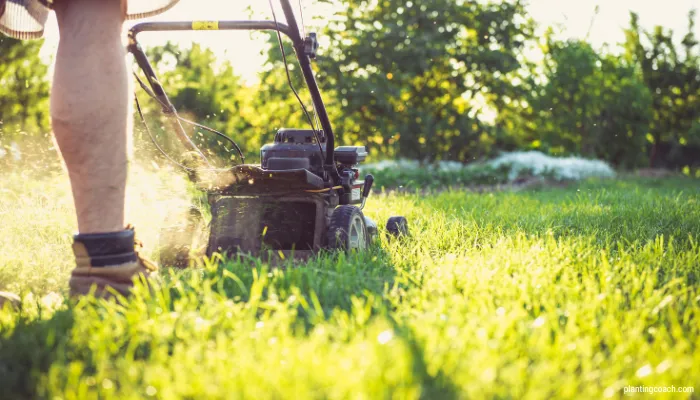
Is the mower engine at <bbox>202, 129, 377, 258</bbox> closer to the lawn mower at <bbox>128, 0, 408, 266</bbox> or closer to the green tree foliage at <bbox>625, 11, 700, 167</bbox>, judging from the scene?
the lawn mower at <bbox>128, 0, 408, 266</bbox>

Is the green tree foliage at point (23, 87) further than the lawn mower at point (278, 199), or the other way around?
the green tree foliage at point (23, 87)

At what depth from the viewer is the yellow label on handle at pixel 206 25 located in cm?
249

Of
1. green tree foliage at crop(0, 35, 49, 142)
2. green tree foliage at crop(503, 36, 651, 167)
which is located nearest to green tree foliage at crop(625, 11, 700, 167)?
green tree foliage at crop(503, 36, 651, 167)

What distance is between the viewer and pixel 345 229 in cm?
256

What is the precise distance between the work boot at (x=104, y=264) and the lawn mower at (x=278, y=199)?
62 cm

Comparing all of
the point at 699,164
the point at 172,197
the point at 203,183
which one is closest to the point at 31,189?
the point at 172,197

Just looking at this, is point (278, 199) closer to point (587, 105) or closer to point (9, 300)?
point (9, 300)

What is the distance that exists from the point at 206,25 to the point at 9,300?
1201mm

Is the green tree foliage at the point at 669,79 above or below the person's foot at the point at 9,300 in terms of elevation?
above

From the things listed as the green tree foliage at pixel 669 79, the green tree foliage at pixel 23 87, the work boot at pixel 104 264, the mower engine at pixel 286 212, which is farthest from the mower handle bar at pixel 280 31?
the green tree foliage at pixel 669 79

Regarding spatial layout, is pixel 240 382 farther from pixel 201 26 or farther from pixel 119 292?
pixel 201 26

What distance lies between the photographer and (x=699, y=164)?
1862 centimetres

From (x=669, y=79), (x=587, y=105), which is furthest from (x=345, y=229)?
(x=669, y=79)

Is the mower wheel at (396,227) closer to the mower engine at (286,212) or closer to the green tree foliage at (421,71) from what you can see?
the mower engine at (286,212)
